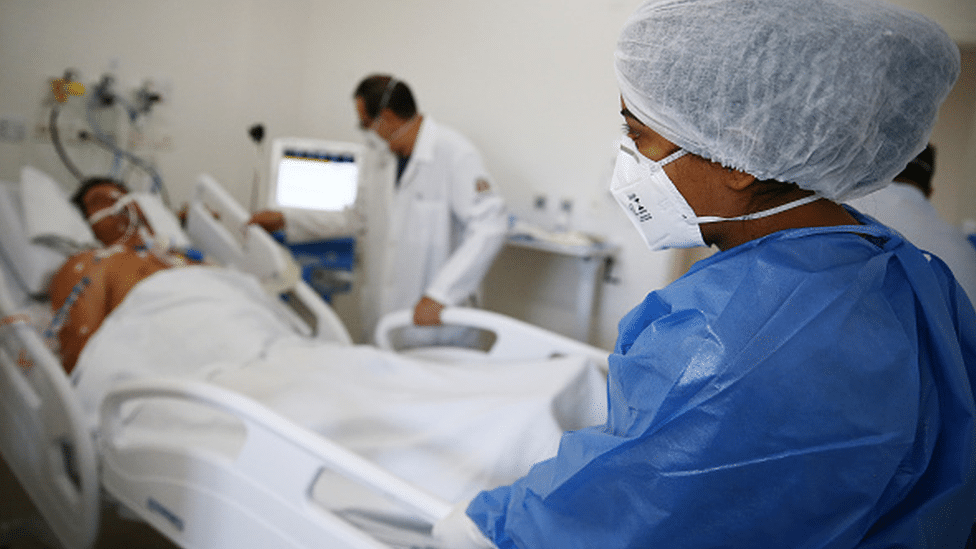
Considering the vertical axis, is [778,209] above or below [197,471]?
above

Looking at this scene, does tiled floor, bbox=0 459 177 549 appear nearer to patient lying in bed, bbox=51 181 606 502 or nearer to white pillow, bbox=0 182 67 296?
patient lying in bed, bbox=51 181 606 502

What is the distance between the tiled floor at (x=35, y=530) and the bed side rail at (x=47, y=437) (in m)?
0.21

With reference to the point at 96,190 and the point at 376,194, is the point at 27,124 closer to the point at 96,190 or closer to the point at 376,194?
the point at 96,190

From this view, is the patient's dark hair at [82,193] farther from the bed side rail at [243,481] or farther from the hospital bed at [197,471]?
the bed side rail at [243,481]

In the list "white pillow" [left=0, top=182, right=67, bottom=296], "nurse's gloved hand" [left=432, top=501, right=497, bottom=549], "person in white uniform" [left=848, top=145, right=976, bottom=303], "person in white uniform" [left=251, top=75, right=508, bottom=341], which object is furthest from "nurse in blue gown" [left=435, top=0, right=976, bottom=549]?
"white pillow" [left=0, top=182, right=67, bottom=296]

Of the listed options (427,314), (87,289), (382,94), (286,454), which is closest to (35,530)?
(87,289)

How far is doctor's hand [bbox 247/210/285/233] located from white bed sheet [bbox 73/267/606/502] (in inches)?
19.0

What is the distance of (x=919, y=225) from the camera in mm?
1213

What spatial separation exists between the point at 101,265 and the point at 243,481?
1.12 metres

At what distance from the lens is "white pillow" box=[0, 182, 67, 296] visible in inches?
81.6

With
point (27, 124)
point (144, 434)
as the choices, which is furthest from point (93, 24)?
point (144, 434)

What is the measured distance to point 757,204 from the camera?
2.40 ft

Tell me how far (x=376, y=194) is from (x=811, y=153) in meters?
2.12

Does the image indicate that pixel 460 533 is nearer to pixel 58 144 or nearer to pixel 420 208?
pixel 420 208
